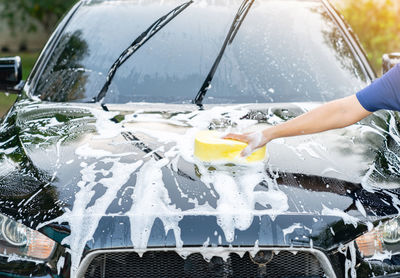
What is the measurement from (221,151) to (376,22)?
5.88m

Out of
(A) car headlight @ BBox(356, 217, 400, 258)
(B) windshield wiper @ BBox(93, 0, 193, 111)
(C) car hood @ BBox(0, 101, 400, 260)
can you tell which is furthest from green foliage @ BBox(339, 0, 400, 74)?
(A) car headlight @ BBox(356, 217, 400, 258)

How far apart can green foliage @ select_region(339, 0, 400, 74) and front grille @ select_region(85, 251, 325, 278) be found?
5.94 meters

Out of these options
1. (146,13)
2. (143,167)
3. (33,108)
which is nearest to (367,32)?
(146,13)

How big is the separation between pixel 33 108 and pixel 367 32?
5.65 metres

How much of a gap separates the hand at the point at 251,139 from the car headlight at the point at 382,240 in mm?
606

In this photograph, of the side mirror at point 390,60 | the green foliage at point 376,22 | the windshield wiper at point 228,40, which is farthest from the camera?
the green foliage at point 376,22

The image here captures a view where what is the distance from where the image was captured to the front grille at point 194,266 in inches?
91.4

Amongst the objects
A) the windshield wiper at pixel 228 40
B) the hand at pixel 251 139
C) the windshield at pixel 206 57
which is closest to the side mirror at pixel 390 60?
the windshield at pixel 206 57

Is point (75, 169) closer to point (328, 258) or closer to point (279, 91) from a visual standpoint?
point (328, 258)

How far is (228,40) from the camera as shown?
12.2 ft

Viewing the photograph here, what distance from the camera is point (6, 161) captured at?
9.35 feet

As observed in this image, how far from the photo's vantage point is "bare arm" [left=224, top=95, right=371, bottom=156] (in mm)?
2689

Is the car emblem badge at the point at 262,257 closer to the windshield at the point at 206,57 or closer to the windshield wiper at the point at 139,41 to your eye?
the windshield at the point at 206,57

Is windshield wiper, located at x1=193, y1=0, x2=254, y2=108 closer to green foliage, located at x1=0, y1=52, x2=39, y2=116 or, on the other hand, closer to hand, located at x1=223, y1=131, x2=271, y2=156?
hand, located at x1=223, y1=131, x2=271, y2=156
